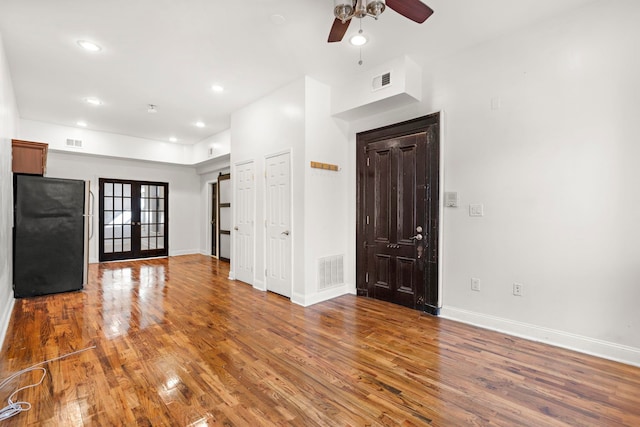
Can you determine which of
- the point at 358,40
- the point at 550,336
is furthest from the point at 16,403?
the point at 550,336

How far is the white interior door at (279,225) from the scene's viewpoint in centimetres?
441

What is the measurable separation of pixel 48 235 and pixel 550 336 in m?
6.51

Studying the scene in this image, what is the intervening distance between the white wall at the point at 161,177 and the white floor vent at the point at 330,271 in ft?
20.0

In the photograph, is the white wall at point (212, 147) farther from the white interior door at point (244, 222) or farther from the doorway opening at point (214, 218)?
the white interior door at point (244, 222)

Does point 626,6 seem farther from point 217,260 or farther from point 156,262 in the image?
point 156,262

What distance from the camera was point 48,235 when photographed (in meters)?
4.51

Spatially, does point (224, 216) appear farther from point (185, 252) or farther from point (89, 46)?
point (89, 46)

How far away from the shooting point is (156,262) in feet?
24.9

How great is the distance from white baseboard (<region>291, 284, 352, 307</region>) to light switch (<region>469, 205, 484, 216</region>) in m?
2.15

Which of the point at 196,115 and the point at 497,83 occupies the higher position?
the point at 196,115

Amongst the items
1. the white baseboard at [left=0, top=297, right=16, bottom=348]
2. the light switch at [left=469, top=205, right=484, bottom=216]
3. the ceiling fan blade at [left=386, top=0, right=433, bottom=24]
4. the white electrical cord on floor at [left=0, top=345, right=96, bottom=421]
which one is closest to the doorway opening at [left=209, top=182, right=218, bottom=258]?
the white baseboard at [left=0, top=297, right=16, bottom=348]

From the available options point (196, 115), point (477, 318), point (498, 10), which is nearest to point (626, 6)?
point (498, 10)

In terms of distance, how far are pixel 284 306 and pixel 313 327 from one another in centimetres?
83

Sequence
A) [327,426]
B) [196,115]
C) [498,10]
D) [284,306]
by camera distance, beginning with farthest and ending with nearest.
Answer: [196,115]
[284,306]
[498,10]
[327,426]
